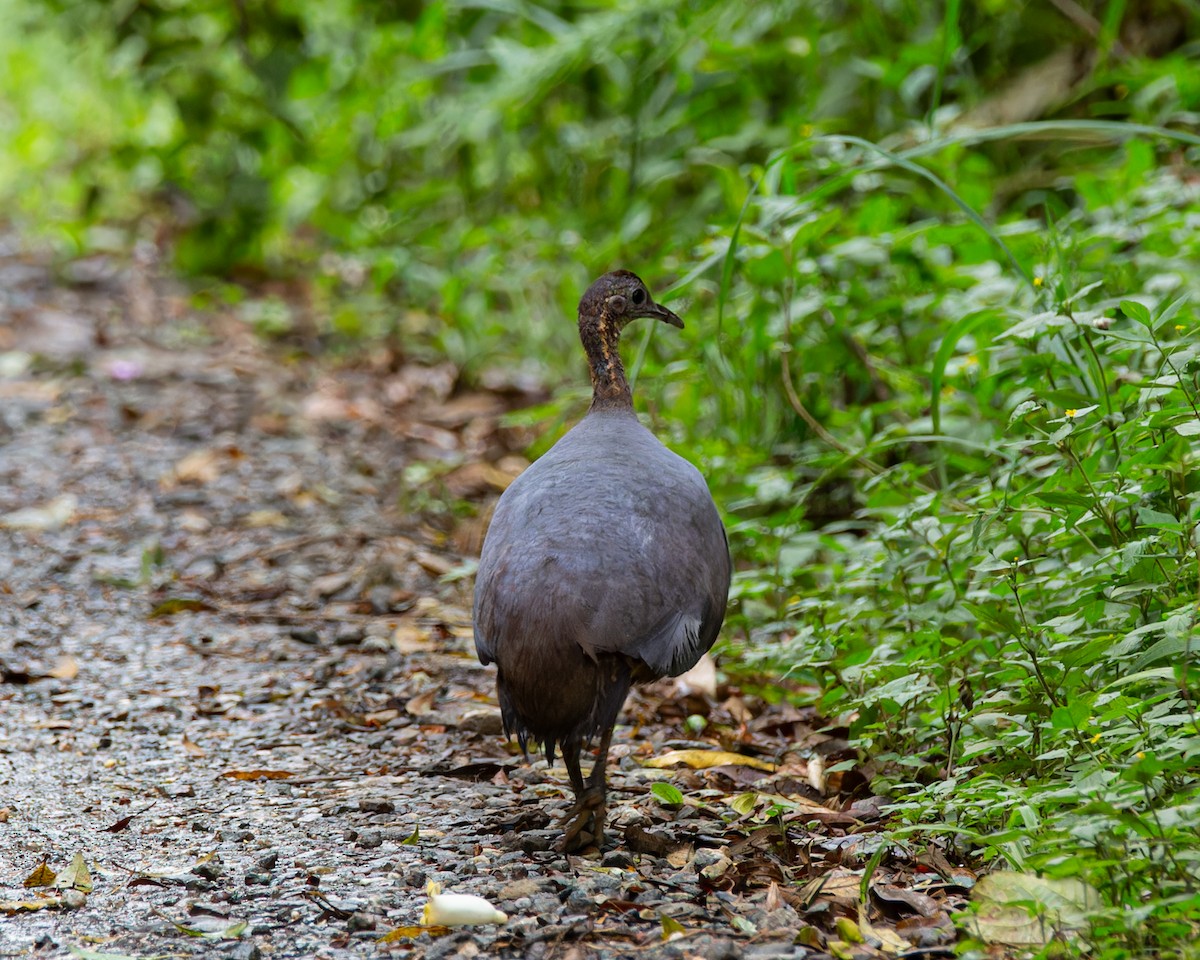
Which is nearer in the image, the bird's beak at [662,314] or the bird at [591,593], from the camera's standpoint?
the bird at [591,593]

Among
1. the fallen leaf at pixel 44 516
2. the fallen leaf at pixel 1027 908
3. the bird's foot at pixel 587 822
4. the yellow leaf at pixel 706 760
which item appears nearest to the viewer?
the fallen leaf at pixel 1027 908

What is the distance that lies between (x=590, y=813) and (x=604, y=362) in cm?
114

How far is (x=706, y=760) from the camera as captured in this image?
3238 millimetres

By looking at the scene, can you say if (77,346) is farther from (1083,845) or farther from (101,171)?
(1083,845)

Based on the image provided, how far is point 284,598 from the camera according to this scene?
446 cm

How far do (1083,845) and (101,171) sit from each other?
27.2 ft

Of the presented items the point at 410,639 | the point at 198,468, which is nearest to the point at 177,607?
the point at 410,639

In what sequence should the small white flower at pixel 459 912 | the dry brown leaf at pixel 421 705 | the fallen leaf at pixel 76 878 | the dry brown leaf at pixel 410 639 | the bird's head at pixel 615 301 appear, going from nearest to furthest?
the small white flower at pixel 459 912 < the fallen leaf at pixel 76 878 < the bird's head at pixel 615 301 < the dry brown leaf at pixel 421 705 < the dry brown leaf at pixel 410 639

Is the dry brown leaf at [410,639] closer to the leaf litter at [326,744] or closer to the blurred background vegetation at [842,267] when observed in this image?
the leaf litter at [326,744]

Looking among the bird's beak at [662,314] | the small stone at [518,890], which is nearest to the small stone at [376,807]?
the small stone at [518,890]

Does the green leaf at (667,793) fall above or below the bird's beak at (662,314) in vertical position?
below

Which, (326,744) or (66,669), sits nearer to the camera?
(326,744)

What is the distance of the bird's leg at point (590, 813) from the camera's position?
2.66 metres

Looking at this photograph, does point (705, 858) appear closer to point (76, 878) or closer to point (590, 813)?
point (590, 813)
